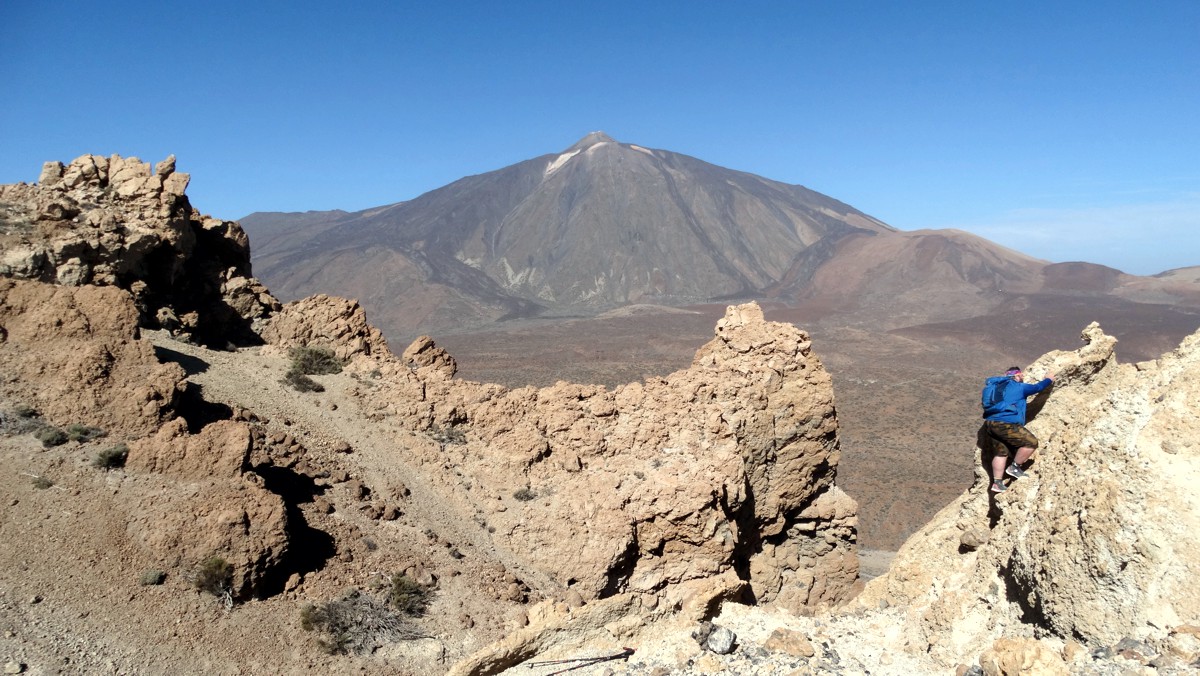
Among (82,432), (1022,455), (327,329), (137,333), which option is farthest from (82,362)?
(1022,455)

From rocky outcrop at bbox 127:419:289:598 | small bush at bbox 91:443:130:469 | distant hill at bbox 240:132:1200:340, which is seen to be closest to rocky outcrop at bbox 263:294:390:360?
rocky outcrop at bbox 127:419:289:598

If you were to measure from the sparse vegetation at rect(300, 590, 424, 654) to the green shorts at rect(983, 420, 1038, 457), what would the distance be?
19.8ft

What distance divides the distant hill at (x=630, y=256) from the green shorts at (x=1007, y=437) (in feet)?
214

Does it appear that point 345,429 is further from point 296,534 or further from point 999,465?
point 999,465

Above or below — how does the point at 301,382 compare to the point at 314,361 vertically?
below

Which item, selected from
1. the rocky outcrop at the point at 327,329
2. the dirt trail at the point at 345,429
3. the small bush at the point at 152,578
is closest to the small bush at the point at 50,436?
the small bush at the point at 152,578

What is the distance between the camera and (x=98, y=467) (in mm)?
7637

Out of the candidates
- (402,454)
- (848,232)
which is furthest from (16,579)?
(848,232)

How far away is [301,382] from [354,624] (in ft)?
17.1

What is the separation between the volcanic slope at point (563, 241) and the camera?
268 feet

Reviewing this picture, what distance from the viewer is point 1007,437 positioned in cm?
668

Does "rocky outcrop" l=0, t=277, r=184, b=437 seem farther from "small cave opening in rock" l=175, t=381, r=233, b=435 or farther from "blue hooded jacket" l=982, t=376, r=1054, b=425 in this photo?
"blue hooded jacket" l=982, t=376, r=1054, b=425

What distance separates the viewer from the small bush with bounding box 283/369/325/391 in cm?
1138

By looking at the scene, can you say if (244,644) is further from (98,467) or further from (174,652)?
(98,467)
